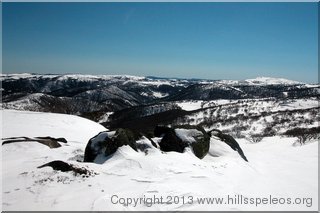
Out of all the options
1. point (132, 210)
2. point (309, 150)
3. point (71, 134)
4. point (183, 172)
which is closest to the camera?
point (132, 210)

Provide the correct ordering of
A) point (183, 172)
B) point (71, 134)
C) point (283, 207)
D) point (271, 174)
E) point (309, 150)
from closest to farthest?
point (283, 207) → point (183, 172) → point (271, 174) → point (309, 150) → point (71, 134)

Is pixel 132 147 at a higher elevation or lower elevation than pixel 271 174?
higher

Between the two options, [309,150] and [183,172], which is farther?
[309,150]

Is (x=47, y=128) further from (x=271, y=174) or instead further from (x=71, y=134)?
(x=271, y=174)

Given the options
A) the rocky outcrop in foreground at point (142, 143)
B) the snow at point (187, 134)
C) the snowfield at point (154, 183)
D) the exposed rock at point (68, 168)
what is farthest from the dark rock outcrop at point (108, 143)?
the snow at point (187, 134)

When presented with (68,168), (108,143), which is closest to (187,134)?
(108,143)

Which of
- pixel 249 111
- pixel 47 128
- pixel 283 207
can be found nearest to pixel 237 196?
pixel 283 207

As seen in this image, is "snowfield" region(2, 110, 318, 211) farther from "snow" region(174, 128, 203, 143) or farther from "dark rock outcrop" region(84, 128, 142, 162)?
"snow" region(174, 128, 203, 143)

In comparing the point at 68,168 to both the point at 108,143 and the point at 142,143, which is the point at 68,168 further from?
the point at 142,143
